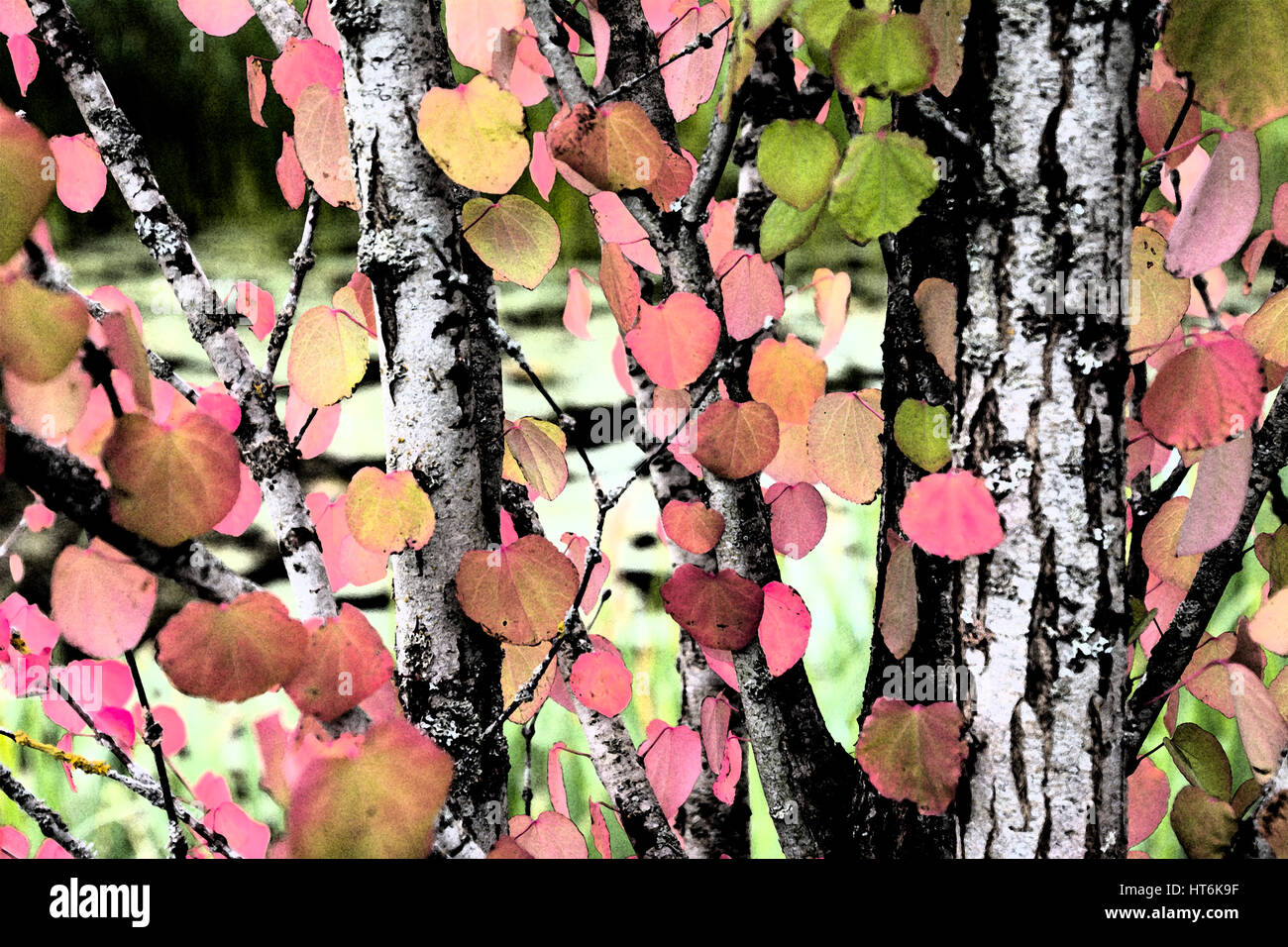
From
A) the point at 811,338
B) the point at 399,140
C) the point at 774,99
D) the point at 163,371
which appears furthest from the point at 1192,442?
the point at 811,338

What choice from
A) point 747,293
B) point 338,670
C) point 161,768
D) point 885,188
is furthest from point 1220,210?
point 161,768

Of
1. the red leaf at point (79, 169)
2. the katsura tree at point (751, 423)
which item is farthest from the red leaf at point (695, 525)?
the red leaf at point (79, 169)

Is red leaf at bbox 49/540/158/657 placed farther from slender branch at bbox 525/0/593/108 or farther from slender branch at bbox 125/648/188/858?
slender branch at bbox 525/0/593/108

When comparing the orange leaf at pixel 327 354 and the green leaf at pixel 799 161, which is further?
the orange leaf at pixel 327 354

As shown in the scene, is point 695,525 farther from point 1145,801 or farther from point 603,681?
point 1145,801

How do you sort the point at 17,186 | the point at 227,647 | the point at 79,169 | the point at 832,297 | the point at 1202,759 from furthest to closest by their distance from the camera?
the point at 832,297 < the point at 79,169 < the point at 1202,759 < the point at 227,647 < the point at 17,186

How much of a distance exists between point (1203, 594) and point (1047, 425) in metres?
0.24

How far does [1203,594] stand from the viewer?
0.69 metres

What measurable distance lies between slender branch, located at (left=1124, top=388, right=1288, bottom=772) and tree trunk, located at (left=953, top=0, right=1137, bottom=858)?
102 mm

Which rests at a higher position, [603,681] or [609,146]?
[609,146]

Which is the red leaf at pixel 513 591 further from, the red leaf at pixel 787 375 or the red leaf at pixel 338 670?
the red leaf at pixel 787 375

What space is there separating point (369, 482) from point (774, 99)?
374 millimetres

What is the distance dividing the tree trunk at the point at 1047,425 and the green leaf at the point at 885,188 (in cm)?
8

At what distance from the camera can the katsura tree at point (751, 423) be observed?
459 mm
